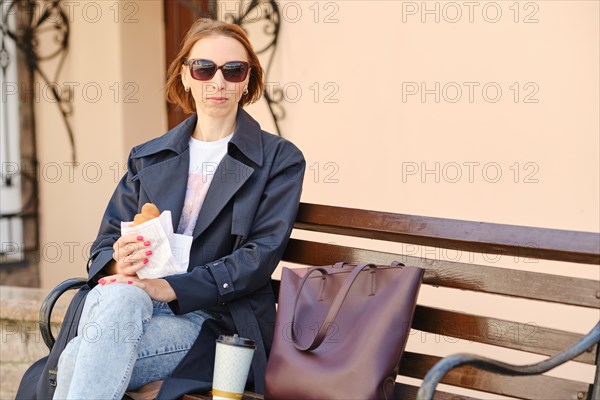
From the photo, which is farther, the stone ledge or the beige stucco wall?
the stone ledge

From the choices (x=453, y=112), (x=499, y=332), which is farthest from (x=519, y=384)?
(x=453, y=112)

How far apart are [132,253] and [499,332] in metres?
1.08

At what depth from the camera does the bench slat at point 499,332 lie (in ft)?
9.26

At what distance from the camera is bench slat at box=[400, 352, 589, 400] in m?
2.79

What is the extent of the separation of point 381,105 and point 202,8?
1.53m

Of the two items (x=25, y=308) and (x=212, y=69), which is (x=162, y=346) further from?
(x=25, y=308)

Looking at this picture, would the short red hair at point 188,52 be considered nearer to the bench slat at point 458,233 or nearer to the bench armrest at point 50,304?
the bench slat at point 458,233

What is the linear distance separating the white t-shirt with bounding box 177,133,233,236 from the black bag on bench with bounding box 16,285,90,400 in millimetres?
388

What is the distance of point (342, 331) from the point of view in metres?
2.81

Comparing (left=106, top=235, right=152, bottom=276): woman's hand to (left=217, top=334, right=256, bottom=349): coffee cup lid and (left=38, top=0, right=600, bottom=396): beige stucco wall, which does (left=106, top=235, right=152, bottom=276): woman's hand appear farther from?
(left=38, top=0, right=600, bottom=396): beige stucco wall

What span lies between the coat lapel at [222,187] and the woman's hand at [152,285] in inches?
9.3

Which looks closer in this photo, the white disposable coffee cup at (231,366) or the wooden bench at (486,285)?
the wooden bench at (486,285)

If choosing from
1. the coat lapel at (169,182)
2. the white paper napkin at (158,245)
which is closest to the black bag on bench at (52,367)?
the white paper napkin at (158,245)

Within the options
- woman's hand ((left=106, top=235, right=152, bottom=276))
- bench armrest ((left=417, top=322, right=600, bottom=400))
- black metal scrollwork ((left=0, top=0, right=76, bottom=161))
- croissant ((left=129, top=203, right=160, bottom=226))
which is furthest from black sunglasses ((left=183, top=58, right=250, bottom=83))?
black metal scrollwork ((left=0, top=0, right=76, bottom=161))
